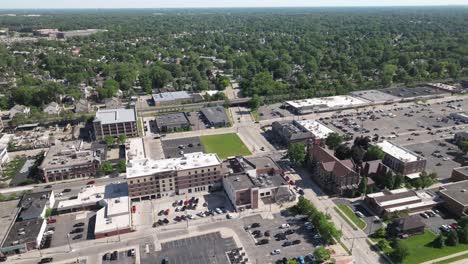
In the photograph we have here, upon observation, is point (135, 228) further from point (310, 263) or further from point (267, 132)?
point (267, 132)

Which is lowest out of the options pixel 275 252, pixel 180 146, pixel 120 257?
pixel 120 257

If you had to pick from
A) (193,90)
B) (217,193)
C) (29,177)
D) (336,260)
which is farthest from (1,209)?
(193,90)

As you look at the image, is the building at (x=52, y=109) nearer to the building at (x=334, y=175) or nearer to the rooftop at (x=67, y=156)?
the rooftop at (x=67, y=156)

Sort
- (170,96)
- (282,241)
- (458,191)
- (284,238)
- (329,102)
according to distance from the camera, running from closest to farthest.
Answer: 1. (282,241)
2. (284,238)
3. (458,191)
4. (329,102)
5. (170,96)

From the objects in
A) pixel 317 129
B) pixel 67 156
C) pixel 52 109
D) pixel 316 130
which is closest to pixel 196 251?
pixel 67 156

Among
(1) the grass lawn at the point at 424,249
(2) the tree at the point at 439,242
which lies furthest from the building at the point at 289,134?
(2) the tree at the point at 439,242

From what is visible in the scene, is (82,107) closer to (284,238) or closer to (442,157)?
(284,238)

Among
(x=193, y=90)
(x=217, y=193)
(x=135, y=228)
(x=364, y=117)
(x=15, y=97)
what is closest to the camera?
(x=135, y=228)

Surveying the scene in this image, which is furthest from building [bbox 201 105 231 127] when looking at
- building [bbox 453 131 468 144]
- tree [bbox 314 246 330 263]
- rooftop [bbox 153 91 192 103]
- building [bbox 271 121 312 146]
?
tree [bbox 314 246 330 263]
